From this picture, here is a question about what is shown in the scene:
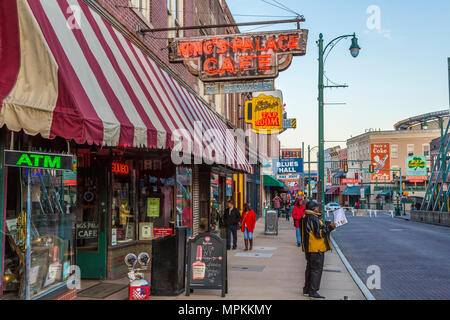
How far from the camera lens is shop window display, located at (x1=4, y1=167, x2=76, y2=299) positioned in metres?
5.48

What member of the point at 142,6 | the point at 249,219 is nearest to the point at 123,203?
the point at 142,6

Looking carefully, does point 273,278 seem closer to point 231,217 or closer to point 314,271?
point 314,271

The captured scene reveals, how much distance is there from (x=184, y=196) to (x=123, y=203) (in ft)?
12.2

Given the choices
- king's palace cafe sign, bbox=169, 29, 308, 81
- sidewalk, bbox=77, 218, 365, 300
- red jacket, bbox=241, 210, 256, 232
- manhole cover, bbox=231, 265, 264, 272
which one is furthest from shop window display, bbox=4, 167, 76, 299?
red jacket, bbox=241, 210, 256, 232

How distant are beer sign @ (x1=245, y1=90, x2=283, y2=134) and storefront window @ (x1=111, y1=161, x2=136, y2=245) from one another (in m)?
15.8

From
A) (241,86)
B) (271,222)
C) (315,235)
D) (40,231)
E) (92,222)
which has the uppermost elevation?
(241,86)

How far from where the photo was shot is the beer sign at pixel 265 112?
83.6 ft

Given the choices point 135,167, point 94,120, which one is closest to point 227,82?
point 135,167

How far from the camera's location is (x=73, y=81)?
5.88 m

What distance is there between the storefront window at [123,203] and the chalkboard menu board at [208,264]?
229cm

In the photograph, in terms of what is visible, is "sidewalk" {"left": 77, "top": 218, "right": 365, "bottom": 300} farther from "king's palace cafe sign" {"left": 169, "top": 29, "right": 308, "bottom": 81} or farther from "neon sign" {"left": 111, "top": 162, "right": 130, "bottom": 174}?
"king's palace cafe sign" {"left": 169, "top": 29, "right": 308, "bottom": 81}

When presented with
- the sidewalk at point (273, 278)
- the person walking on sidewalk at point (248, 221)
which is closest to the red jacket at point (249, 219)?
the person walking on sidewalk at point (248, 221)

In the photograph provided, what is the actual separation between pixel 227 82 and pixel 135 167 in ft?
10.2
